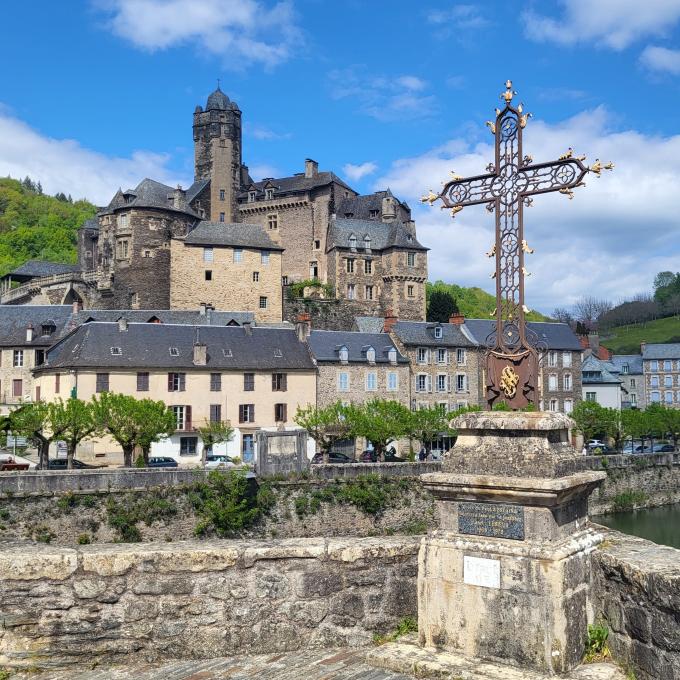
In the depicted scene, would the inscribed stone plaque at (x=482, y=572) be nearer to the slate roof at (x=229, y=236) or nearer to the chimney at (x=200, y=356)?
the chimney at (x=200, y=356)

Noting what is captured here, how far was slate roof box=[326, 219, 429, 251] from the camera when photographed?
233 ft

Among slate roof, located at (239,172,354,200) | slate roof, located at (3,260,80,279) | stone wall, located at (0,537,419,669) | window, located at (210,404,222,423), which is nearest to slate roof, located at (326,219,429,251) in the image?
slate roof, located at (239,172,354,200)

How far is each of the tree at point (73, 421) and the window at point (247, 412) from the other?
1175 cm

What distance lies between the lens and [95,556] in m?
5.81

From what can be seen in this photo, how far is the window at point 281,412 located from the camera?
43.1m

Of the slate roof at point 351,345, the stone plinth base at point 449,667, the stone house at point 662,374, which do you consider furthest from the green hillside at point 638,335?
the stone plinth base at point 449,667

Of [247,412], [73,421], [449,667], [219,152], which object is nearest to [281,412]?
[247,412]

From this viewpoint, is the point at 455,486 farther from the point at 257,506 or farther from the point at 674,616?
the point at 257,506

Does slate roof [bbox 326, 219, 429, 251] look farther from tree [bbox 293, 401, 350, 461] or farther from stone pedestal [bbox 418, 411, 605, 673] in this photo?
stone pedestal [bbox 418, 411, 605, 673]

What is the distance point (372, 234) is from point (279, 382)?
32.4m

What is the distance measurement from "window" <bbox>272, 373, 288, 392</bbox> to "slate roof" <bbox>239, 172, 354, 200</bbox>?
34.8 metres

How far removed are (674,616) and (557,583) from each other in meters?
0.78

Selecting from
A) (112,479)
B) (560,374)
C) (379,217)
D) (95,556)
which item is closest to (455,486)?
(95,556)

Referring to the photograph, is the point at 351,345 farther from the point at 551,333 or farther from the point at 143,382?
the point at 551,333
